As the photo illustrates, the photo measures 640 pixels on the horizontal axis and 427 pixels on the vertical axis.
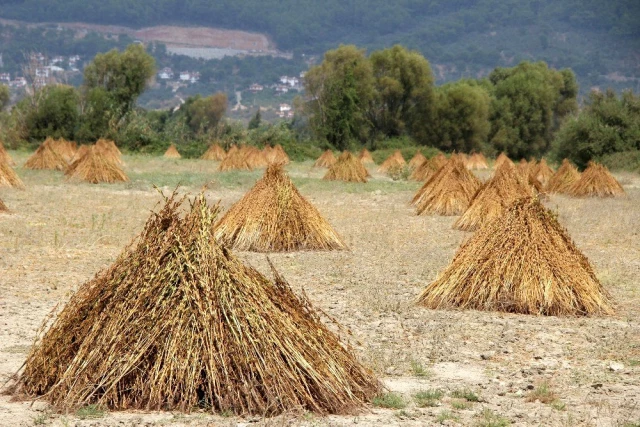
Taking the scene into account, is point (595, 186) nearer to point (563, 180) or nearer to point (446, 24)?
point (563, 180)

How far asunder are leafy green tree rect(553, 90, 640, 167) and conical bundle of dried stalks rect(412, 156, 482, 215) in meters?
16.5

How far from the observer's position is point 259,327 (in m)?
5.40

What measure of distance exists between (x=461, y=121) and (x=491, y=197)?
3720 centimetres

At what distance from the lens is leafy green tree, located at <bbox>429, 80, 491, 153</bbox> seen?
5084cm

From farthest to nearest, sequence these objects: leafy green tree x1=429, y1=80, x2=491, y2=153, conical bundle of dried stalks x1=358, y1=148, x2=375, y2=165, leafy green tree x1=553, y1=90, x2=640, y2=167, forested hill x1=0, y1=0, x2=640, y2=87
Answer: forested hill x1=0, y1=0, x2=640, y2=87
leafy green tree x1=429, y1=80, x2=491, y2=153
conical bundle of dried stalks x1=358, y1=148, x2=375, y2=165
leafy green tree x1=553, y1=90, x2=640, y2=167

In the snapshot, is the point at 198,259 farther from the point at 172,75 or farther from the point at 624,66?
the point at 172,75

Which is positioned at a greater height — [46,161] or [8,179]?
[8,179]

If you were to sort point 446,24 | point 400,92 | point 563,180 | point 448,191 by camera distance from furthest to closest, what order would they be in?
point 446,24 < point 400,92 < point 563,180 < point 448,191

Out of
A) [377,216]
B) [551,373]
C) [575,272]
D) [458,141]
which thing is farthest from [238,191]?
[458,141]

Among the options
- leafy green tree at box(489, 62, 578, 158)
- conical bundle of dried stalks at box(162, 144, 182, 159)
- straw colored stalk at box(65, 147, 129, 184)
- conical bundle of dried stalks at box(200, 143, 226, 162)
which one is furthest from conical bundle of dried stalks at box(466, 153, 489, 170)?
leafy green tree at box(489, 62, 578, 158)

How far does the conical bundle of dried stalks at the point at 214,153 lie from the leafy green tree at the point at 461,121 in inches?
747

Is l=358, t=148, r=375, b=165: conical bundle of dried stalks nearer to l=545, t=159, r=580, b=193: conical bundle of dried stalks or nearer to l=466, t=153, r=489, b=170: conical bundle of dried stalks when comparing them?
l=466, t=153, r=489, b=170: conical bundle of dried stalks

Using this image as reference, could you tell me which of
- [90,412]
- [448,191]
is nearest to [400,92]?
[448,191]

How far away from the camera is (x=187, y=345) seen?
532cm
